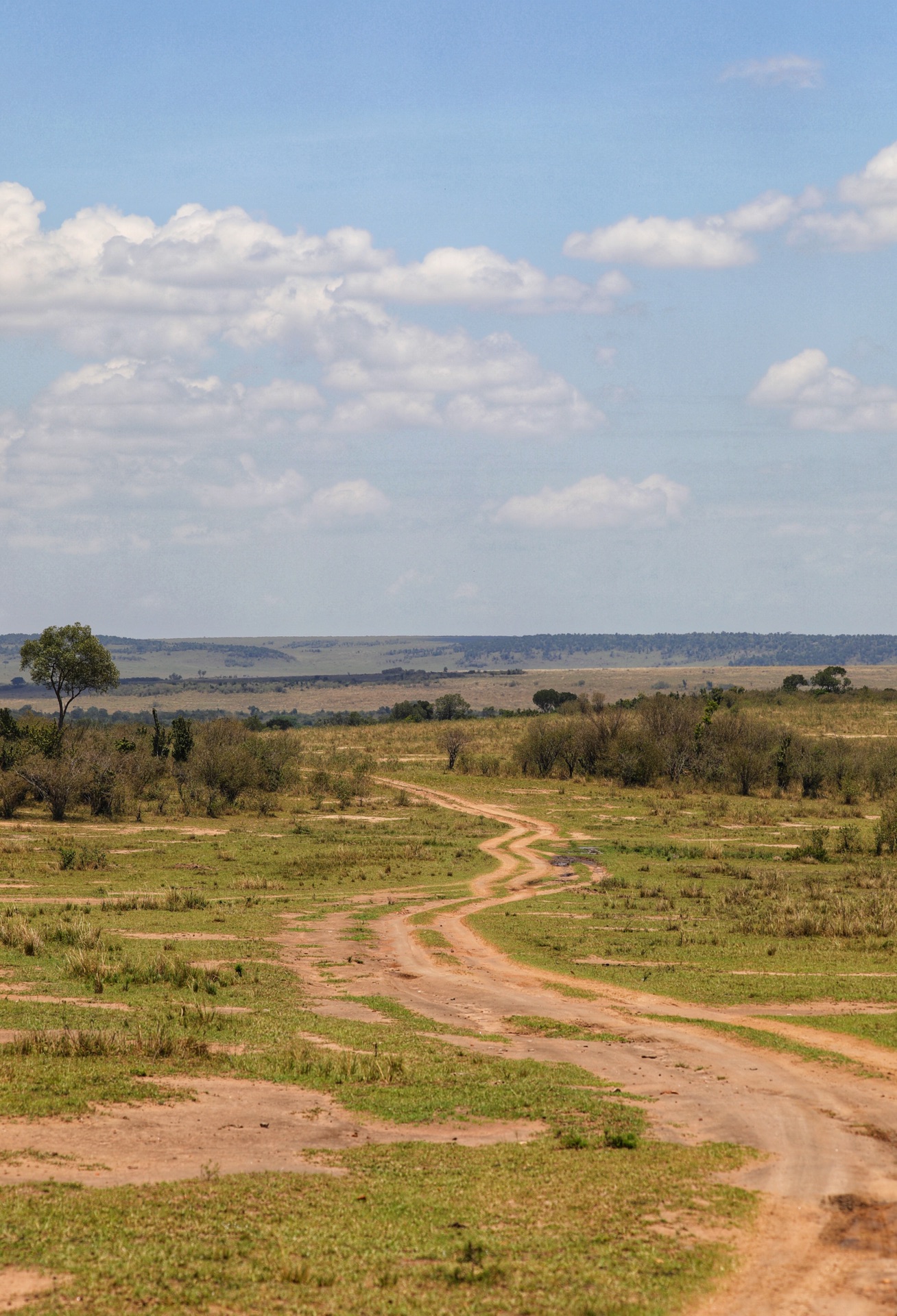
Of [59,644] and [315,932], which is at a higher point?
[59,644]

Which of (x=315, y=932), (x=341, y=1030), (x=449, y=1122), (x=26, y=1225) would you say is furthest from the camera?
(x=315, y=932)

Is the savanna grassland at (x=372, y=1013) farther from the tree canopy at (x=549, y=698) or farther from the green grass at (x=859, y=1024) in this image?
the tree canopy at (x=549, y=698)

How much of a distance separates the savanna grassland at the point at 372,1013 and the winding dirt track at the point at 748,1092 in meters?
0.48

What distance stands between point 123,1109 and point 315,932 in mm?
15620

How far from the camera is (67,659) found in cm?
7212

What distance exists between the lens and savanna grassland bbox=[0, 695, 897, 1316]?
9.98 meters

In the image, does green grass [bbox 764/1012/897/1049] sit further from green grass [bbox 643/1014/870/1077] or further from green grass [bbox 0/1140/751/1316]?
green grass [bbox 0/1140/751/1316]

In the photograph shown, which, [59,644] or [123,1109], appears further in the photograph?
[59,644]

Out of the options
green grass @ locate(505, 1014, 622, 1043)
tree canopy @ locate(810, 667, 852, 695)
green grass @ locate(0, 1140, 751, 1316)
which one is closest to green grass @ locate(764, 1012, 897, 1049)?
green grass @ locate(505, 1014, 622, 1043)

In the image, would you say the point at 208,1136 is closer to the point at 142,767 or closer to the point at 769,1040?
the point at 769,1040

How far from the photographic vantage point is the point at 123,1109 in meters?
14.5

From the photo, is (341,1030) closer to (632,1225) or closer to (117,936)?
(632,1225)

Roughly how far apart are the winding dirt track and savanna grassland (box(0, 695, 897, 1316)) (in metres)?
0.48

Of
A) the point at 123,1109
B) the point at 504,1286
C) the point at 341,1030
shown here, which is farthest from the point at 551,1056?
the point at 504,1286
